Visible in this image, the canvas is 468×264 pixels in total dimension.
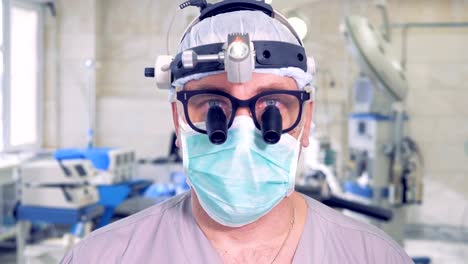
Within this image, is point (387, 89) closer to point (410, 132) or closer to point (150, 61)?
point (410, 132)

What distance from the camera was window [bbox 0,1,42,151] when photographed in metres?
3.97

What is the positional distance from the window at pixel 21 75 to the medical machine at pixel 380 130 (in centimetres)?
250

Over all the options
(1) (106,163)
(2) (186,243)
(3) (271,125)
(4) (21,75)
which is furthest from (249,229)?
(4) (21,75)

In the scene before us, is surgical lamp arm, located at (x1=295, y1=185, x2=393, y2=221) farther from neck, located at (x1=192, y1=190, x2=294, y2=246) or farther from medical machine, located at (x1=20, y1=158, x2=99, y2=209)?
medical machine, located at (x1=20, y1=158, x2=99, y2=209)

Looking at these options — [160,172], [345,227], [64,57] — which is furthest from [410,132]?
[345,227]

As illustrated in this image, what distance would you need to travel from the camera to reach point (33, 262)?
273 cm

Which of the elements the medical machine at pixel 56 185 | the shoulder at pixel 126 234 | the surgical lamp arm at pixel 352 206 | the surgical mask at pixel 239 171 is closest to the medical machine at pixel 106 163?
the medical machine at pixel 56 185

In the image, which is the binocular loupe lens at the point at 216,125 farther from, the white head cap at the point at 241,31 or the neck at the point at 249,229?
the neck at the point at 249,229

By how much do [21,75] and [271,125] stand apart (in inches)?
152

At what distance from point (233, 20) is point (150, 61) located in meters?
3.67

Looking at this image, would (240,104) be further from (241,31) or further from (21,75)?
(21,75)

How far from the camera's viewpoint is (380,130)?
3.24 metres

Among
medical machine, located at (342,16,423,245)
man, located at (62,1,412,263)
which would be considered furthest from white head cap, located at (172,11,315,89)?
medical machine, located at (342,16,423,245)

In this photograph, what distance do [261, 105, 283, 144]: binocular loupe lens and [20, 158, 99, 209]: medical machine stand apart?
205cm
